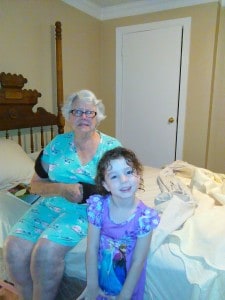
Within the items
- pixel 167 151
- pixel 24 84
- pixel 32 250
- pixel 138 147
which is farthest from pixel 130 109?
pixel 32 250

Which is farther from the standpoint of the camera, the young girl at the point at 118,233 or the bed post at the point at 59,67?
the bed post at the point at 59,67

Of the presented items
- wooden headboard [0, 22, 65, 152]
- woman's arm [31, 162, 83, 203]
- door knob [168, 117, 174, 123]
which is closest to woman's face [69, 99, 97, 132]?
woman's arm [31, 162, 83, 203]

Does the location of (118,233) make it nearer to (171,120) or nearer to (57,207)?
(57,207)

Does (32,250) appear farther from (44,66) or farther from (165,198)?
(44,66)

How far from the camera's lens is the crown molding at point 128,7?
2.75 m

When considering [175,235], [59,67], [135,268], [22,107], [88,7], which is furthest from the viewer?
[88,7]

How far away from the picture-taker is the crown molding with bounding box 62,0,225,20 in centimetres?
275

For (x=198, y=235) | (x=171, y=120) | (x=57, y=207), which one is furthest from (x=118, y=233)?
(x=171, y=120)

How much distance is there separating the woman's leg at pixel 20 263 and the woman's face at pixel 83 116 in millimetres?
597

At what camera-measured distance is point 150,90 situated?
10.1 feet

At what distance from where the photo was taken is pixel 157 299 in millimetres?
990

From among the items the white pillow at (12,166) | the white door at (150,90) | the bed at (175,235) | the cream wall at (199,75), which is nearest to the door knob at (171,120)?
the white door at (150,90)

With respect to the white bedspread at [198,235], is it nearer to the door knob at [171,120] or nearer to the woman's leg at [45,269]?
the woman's leg at [45,269]

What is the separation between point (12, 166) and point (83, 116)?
75cm
